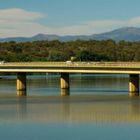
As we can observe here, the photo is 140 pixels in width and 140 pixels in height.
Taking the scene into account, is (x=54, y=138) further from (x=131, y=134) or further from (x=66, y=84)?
(x=66, y=84)

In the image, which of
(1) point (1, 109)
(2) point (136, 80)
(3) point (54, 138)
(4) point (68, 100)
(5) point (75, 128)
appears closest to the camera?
(3) point (54, 138)

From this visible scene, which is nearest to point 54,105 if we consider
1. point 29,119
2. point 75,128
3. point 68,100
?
point 68,100

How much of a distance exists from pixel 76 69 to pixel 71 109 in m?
29.9

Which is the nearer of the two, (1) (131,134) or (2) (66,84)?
(1) (131,134)

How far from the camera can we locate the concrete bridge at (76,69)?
9605 cm

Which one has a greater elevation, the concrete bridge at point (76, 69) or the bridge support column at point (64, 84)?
the concrete bridge at point (76, 69)

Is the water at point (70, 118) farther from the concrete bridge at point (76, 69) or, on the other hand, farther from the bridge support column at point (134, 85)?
the concrete bridge at point (76, 69)

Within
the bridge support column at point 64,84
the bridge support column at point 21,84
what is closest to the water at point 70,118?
the bridge support column at point 64,84

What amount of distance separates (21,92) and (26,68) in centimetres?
632

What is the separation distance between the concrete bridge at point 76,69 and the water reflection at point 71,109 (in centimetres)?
834

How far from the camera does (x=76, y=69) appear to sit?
103 meters

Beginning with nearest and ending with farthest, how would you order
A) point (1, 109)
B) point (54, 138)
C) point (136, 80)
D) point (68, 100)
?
point (54, 138) → point (1, 109) → point (68, 100) → point (136, 80)

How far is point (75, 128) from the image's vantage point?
2231 inches

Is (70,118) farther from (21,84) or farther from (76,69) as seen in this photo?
(21,84)
